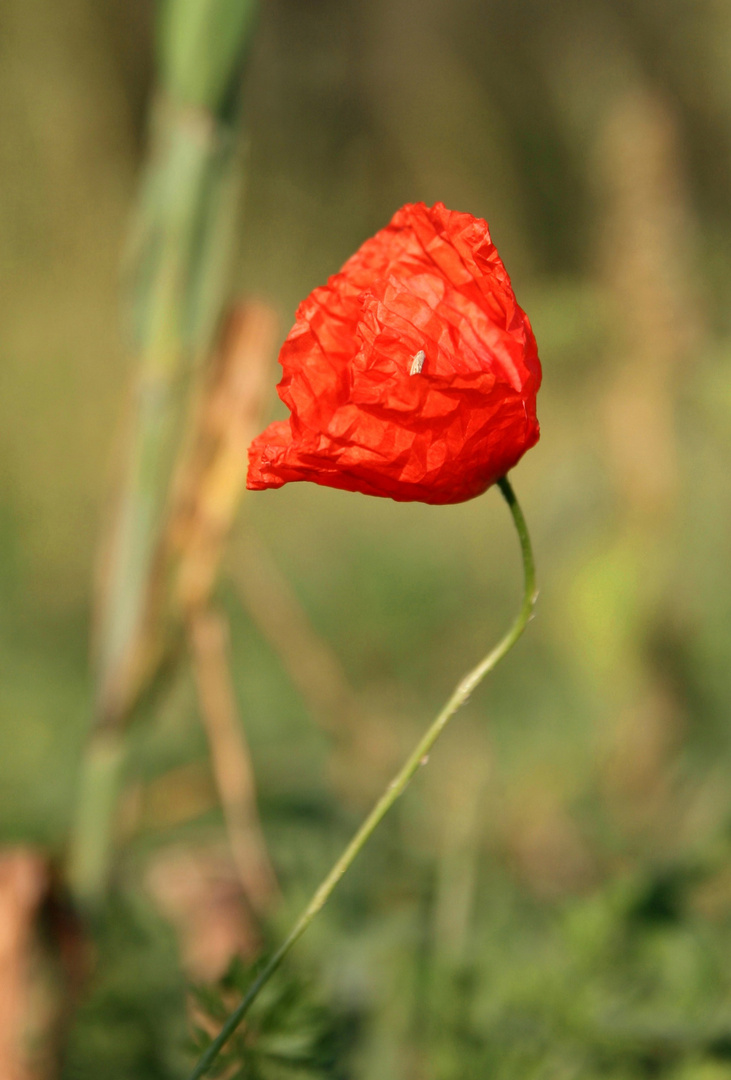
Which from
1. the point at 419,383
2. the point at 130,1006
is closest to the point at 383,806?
the point at 419,383

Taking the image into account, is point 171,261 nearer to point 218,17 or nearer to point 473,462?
point 218,17

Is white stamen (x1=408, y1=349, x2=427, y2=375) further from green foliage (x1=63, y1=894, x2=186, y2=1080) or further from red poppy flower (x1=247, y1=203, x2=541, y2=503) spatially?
green foliage (x1=63, y1=894, x2=186, y2=1080)

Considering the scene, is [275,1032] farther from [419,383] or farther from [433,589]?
[433,589]

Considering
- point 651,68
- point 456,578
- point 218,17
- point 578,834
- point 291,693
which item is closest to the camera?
point 218,17

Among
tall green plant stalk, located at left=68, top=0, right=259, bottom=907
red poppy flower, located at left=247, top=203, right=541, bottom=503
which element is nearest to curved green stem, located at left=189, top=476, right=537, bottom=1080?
red poppy flower, located at left=247, top=203, right=541, bottom=503

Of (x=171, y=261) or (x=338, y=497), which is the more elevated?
(x=171, y=261)

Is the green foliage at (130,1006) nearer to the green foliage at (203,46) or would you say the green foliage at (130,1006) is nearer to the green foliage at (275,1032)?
the green foliage at (275,1032)

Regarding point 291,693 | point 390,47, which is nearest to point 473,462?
point 291,693

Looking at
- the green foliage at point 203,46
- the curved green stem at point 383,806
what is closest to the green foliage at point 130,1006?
the curved green stem at point 383,806
